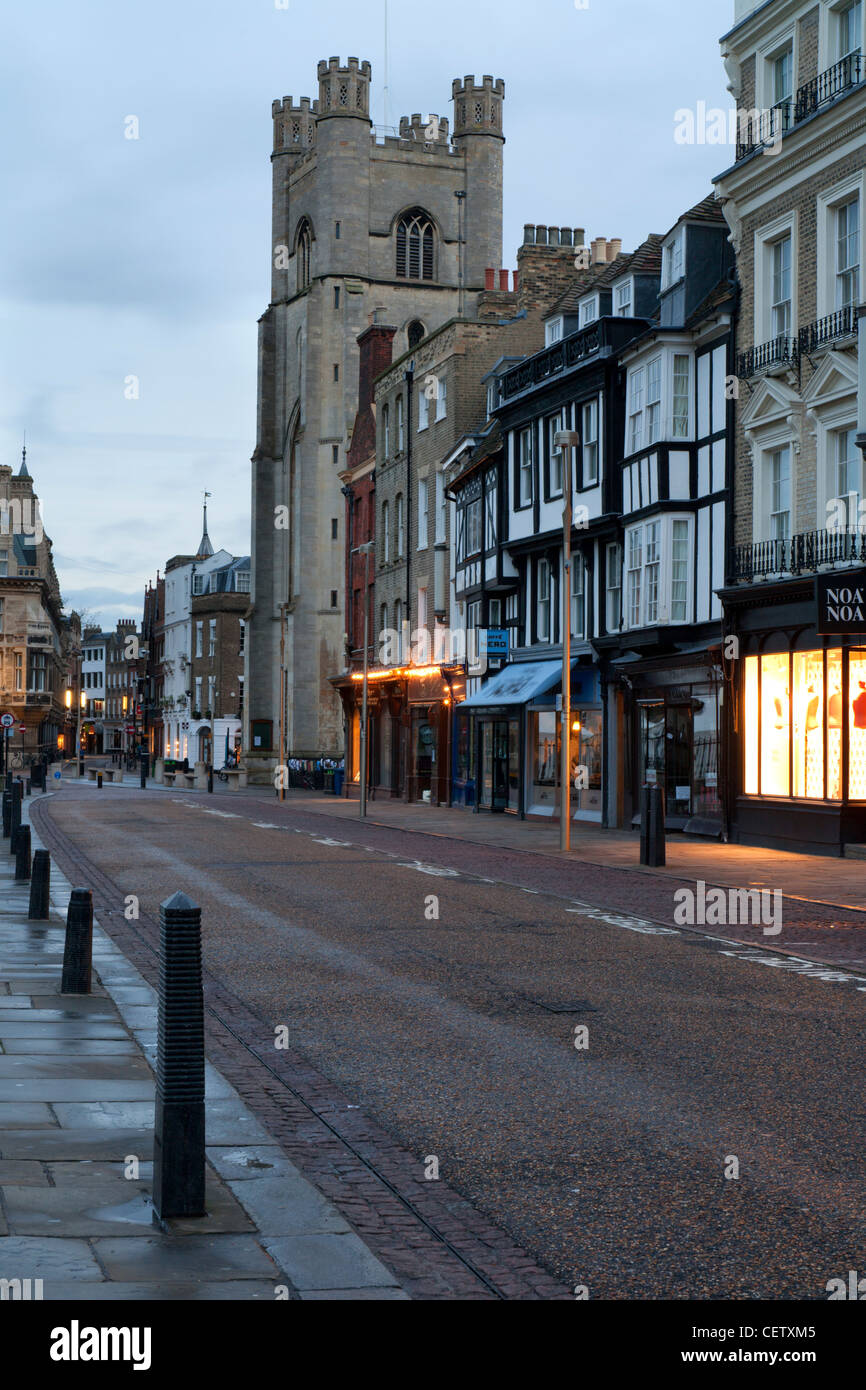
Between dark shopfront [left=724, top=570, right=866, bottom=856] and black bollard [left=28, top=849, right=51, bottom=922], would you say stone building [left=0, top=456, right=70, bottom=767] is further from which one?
black bollard [left=28, top=849, right=51, bottom=922]

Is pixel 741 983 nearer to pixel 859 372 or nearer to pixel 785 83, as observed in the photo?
pixel 859 372

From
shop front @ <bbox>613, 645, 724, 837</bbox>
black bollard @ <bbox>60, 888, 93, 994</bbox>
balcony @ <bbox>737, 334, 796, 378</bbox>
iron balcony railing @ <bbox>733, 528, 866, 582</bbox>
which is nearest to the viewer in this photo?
black bollard @ <bbox>60, 888, 93, 994</bbox>

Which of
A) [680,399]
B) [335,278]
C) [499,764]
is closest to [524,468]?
[499,764]

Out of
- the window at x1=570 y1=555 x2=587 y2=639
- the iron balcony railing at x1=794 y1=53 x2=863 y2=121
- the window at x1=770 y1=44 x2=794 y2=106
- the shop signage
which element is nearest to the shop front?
the window at x1=570 y1=555 x2=587 y2=639

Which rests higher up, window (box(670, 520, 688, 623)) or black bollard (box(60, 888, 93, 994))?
window (box(670, 520, 688, 623))

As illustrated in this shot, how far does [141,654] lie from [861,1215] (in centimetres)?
14037

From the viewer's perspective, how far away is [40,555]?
356 ft

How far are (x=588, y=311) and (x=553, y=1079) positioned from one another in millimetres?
31028

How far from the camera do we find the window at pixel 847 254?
25.0m

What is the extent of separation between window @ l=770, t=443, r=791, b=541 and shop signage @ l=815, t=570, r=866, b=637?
3.18 meters

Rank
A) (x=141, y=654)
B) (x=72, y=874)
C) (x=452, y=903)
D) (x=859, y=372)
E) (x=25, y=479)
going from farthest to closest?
(x=141, y=654) < (x=25, y=479) < (x=859, y=372) < (x=72, y=874) < (x=452, y=903)

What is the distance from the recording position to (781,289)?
1096 inches

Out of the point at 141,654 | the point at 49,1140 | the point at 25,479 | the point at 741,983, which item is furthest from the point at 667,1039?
the point at 141,654

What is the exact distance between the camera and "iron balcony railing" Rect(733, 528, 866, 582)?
24.6 metres
